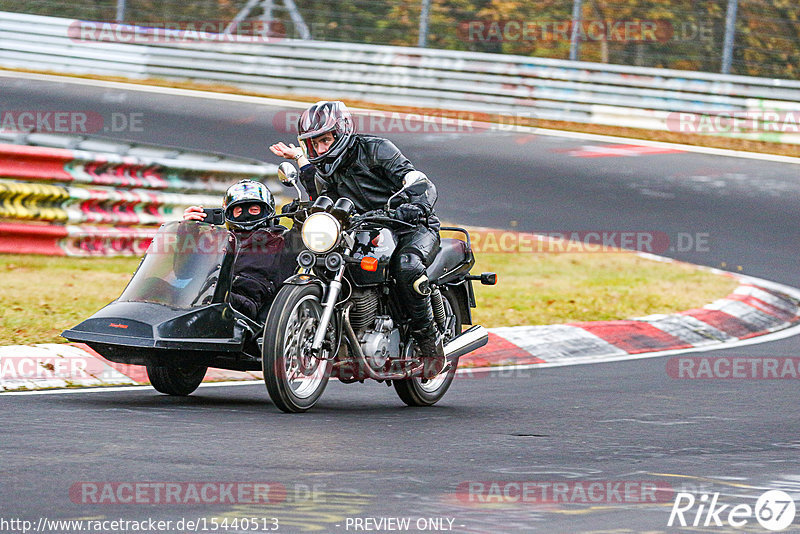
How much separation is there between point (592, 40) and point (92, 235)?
1218cm

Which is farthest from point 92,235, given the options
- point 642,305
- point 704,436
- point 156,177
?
point 704,436

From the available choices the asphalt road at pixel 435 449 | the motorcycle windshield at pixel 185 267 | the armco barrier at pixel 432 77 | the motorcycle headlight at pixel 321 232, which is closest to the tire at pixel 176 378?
the asphalt road at pixel 435 449

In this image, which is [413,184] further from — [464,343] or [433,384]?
[433,384]

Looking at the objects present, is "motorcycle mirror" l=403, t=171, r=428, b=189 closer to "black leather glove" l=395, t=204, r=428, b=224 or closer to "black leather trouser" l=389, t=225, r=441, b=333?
"black leather glove" l=395, t=204, r=428, b=224

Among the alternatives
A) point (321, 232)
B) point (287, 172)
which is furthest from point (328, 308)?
point (287, 172)

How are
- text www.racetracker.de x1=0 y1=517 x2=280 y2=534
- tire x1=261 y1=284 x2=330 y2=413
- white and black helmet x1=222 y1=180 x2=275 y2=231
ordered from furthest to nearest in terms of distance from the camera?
white and black helmet x1=222 y1=180 x2=275 y2=231 < tire x1=261 y1=284 x2=330 y2=413 < text www.racetracker.de x1=0 y1=517 x2=280 y2=534

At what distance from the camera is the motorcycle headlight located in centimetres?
675

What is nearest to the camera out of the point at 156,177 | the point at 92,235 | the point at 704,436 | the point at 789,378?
the point at 704,436

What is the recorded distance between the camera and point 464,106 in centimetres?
2234

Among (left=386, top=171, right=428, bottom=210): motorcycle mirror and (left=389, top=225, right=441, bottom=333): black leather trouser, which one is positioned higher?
(left=386, top=171, right=428, bottom=210): motorcycle mirror

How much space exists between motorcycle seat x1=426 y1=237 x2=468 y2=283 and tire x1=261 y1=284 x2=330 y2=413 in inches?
36.7

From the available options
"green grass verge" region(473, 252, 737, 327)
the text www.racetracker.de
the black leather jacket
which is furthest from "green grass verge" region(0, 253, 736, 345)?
the text www.racetracker.de

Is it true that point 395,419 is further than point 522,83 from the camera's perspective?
No

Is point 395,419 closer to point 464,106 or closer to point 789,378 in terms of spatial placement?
point 789,378
